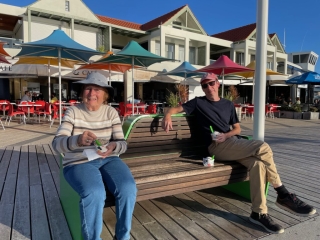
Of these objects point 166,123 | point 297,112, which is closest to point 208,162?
point 166,123

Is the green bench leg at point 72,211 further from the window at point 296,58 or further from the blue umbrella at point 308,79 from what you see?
the window at point 296,58

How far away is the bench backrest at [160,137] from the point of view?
9.03ft

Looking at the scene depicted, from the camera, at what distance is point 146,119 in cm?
281

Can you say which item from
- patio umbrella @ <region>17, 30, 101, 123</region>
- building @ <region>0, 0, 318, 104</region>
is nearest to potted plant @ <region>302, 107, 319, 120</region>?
building @ <region>0, 0, 318, 104</region>

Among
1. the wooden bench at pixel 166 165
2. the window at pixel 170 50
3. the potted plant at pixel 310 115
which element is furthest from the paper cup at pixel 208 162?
the window at pixel 170 50

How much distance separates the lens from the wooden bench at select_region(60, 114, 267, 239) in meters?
Answer: 2.22

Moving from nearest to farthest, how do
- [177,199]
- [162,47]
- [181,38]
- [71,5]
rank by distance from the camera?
[177,199] → [71,5] → [162,47] → [181,38]

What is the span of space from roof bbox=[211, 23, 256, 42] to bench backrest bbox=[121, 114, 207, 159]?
21.6m

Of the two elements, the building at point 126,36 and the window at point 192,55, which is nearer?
the building at point 126,36

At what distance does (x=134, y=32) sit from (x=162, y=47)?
2.67 m

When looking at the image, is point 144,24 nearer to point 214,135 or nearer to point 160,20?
point 160,20

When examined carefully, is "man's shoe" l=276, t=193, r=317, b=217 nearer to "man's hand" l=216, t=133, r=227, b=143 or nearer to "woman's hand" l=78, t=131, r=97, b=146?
"man's hand" l=216, t=133, r=227, b=143

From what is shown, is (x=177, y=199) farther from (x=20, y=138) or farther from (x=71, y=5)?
(x=71, y=5)

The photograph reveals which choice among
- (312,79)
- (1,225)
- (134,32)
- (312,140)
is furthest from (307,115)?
(1,225)
